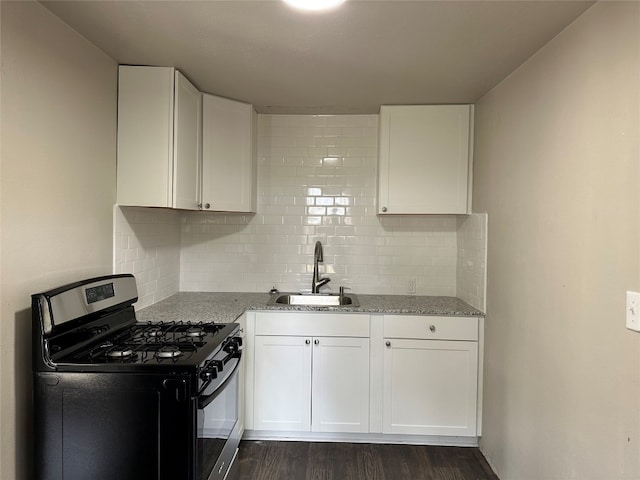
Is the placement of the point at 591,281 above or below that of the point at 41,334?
above

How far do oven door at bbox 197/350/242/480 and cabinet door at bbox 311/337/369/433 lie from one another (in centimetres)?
64

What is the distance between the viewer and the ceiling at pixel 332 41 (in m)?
1.51

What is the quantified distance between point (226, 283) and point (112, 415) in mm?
1702

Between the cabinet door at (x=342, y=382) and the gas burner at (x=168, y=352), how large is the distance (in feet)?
3.58

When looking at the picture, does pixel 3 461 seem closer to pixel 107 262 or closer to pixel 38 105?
pixel 107 262

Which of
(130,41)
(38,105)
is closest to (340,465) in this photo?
(38,105)

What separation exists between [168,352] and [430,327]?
1593 millimetres

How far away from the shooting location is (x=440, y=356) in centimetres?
248

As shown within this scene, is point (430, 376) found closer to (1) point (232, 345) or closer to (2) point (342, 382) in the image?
(2) point (342, 382)

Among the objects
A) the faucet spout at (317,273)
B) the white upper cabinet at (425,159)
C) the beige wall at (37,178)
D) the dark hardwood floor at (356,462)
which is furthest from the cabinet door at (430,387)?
the beige wall at (37,178)

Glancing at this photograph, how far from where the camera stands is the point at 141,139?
2.09 m

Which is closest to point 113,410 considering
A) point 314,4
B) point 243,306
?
point 243,306

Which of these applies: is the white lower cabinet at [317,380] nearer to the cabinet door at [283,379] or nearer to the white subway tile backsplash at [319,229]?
the cabinet door at [283,379]

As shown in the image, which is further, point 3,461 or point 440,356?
point 440,356
